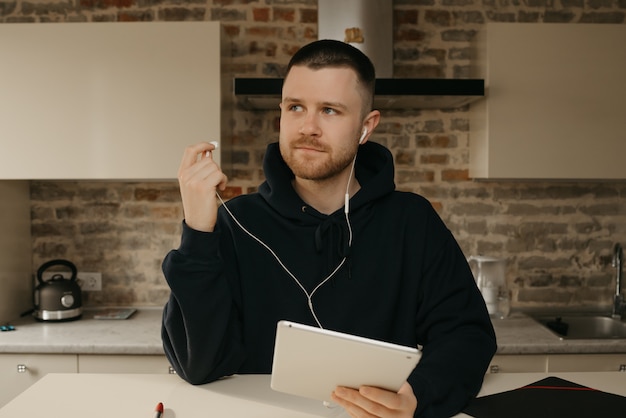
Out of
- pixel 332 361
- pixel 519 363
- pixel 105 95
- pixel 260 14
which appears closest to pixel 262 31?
pixel 260 14

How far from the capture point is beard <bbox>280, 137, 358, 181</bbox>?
54.4 inches

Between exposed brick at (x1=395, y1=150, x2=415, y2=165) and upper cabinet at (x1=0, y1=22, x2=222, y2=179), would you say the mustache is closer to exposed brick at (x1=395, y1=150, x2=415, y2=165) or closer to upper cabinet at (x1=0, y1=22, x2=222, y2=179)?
upper cabinet at (x1=0, y1=22, x2=222, y2=179)

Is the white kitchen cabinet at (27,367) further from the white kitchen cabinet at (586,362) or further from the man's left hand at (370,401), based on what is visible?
the white kitchen cabinet at (586,362)

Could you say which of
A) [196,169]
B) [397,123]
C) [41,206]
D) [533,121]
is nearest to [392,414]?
[196,169]

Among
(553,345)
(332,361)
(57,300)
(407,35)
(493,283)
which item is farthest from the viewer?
(407,35)

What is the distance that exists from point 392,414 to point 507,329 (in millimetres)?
1708

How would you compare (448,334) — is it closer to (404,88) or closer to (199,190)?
(199,190)

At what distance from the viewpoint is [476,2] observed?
2861 mm

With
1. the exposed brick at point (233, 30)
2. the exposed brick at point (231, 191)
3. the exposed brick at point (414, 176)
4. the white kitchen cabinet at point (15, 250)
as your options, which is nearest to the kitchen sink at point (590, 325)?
the exposed brick at point (414, 176)

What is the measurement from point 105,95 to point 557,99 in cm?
196

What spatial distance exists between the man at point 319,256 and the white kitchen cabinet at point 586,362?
1.12 meters

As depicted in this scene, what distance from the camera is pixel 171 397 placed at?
1.20 metres

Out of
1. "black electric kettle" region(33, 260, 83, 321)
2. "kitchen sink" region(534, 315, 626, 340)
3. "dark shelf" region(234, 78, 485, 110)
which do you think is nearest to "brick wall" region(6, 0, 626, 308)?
"kitchen sink" region(534, 315, 626, 340)

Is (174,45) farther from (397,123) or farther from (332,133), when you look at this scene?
(332,133)
